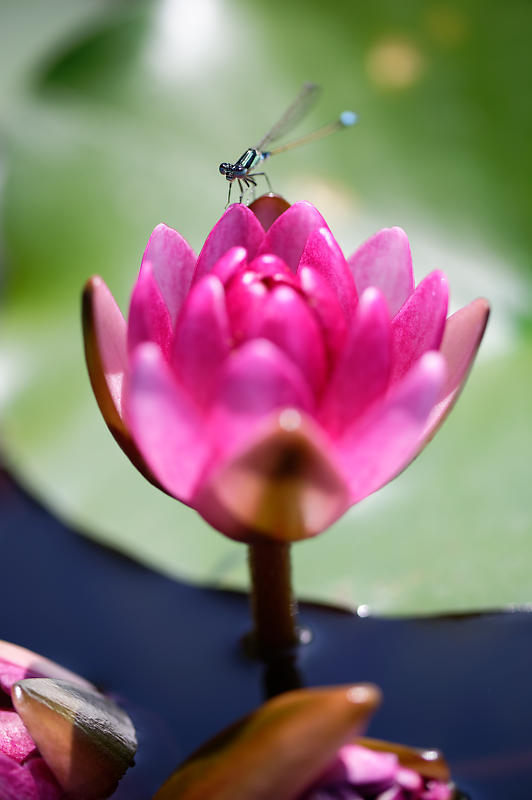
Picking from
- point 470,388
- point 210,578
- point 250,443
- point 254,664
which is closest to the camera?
point 250,443

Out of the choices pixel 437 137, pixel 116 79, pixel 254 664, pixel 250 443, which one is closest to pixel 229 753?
pixel 250 443

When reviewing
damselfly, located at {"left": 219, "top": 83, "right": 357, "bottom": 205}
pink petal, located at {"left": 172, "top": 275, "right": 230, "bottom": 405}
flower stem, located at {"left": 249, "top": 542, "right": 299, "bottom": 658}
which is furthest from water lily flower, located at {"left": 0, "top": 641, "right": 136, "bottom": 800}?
damselfly, located at {"left": 219, "top": 83, "right": 357, "bottom": 205}

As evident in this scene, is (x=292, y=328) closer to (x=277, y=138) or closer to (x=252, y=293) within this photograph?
(x=252, y=293)

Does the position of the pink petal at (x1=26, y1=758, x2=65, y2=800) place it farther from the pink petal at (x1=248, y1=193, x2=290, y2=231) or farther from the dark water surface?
the pink petal at (x1=248, y1=193, x2=290, y2=231)

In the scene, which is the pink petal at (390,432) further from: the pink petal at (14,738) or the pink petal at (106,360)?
the pink petal at (14,738)

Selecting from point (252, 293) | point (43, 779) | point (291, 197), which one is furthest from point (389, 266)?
point (291, 197)

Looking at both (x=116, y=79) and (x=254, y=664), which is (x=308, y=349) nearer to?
(x=254, y=664)
